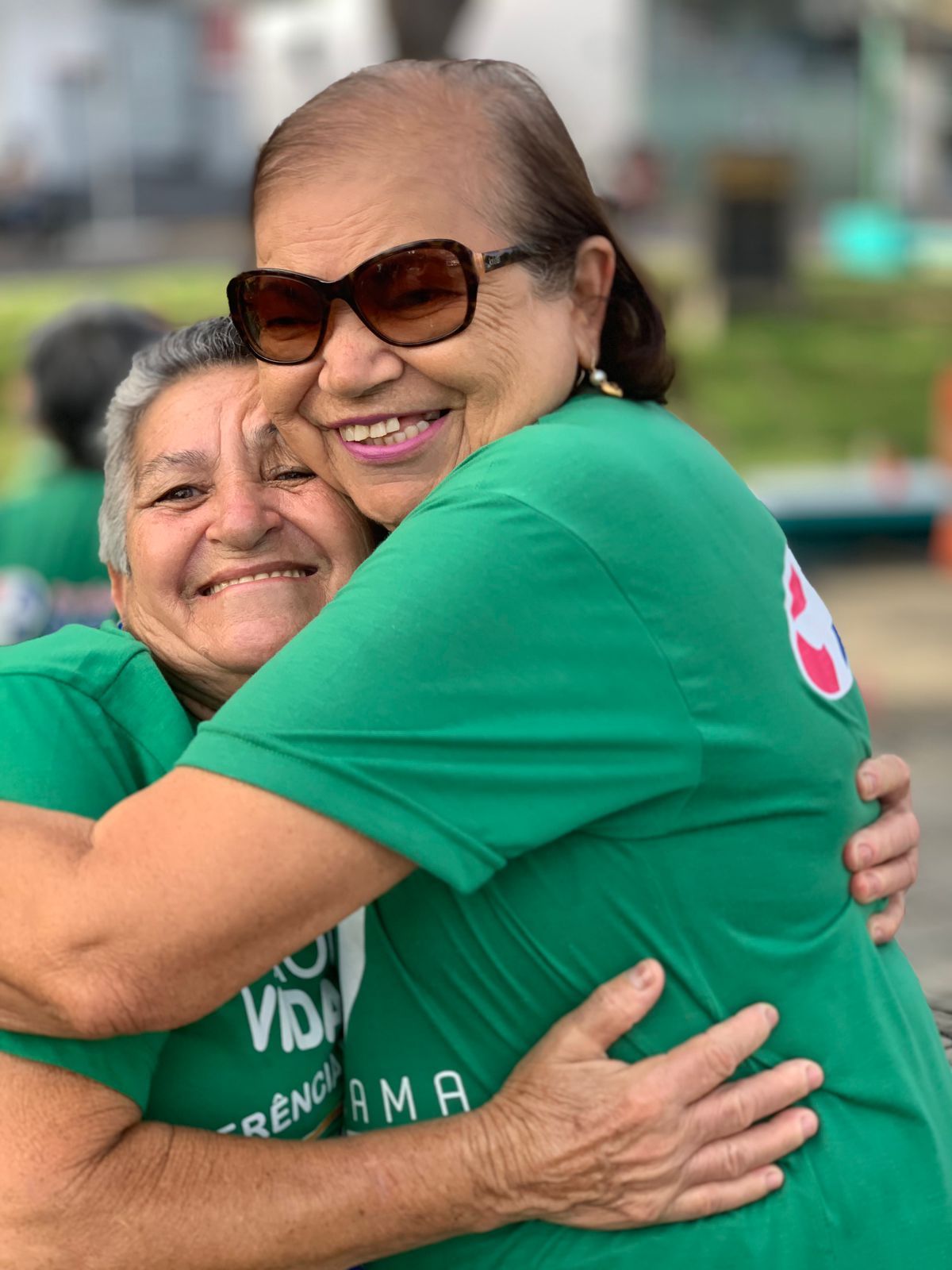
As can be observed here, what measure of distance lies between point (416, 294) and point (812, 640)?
0.60 m

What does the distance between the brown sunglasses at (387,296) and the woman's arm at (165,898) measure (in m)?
0.63

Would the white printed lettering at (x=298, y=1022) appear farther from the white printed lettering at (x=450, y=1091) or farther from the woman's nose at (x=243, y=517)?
the woman's nose at (x=243, y=517)

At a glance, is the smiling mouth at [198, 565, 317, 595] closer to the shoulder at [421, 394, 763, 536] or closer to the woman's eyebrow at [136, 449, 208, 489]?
the woman's eyebrow at [136, 449, 208, 489]

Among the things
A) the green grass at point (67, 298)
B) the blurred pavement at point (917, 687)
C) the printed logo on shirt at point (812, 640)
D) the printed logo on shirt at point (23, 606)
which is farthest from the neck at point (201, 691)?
the green grass at point (67, 298)

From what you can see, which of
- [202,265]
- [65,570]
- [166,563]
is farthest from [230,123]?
[166,563]

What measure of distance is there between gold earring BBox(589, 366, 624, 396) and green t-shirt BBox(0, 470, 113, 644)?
3.40 m

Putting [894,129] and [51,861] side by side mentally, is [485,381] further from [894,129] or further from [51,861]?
[894,129]

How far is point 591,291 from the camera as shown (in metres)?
2.20

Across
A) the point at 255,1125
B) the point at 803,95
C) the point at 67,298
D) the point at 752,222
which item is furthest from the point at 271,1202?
the point at 803,95

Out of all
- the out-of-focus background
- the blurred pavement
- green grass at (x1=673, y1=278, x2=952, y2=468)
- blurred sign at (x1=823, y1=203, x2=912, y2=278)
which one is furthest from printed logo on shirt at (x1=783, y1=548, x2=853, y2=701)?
blurred sign at (x1=823, y1=203, x2=912, y2=278)

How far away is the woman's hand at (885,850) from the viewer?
2.01 metres

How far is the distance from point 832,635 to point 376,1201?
2.75ft

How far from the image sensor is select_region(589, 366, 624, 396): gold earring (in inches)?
83.7

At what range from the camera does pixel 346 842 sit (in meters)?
1.67
